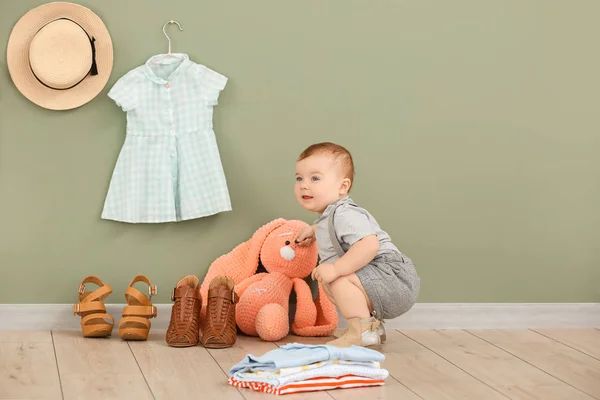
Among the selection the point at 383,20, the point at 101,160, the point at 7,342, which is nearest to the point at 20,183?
the point at 101,160

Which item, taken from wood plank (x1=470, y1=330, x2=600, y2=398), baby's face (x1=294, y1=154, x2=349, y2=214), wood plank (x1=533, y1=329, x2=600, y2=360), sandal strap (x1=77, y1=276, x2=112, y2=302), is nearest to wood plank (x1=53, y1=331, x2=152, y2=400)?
sandal strap (x1=77, y1=276, x2=112, y2=302)

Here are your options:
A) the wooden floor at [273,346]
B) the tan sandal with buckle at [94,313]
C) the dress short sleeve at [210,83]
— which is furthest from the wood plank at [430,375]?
the dress short sleeve at [210,83]

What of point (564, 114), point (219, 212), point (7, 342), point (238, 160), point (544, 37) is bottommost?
point (7, 342)

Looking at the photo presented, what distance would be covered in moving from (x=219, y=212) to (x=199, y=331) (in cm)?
42

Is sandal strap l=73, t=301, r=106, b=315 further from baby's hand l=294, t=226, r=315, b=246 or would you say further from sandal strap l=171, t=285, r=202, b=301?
baby's hand l=294, t=226, r=315, b=246

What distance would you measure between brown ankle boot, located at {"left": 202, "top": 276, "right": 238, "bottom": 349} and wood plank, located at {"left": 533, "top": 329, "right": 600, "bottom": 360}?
109cm

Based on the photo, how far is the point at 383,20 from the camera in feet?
9.50

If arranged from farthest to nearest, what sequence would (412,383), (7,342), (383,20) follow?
(383,20)
(7,342)
(412,383)

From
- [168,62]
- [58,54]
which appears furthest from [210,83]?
[58,54]

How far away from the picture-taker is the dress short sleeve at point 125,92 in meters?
2.70

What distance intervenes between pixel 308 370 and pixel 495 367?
1.96 feet

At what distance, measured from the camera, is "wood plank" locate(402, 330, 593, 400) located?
210 cm

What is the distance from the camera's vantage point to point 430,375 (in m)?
2.24

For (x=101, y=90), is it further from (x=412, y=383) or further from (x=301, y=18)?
(x=412, y=383)
